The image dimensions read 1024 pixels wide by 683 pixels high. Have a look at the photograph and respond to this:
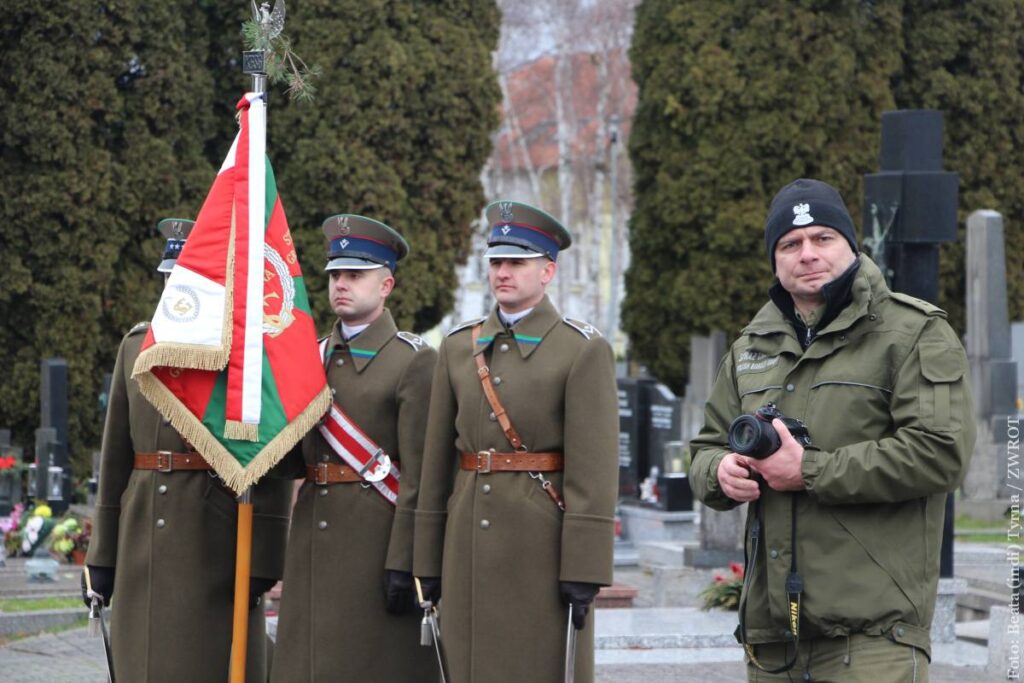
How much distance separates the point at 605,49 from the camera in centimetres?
3575

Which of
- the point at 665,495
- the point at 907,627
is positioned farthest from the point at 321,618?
the point at 665,495

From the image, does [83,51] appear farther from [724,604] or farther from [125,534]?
[125,534]

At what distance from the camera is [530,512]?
4934 millimetres

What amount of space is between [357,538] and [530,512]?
93cm

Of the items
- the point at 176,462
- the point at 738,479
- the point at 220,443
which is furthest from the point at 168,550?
the point at 738,479

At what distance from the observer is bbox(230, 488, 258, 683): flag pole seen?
559 cm

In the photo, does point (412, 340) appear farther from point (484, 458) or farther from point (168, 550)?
point (168, 550)

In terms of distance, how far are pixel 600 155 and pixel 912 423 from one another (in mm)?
30446

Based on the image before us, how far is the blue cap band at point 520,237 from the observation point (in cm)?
504

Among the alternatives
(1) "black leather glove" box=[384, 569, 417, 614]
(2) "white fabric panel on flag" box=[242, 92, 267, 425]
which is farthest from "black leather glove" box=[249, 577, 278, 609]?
(2) "white fabric panel on flag" box=[242, 92, 267, 425]

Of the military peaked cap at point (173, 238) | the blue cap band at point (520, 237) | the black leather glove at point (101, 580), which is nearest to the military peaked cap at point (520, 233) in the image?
the blue cap band at point (520, 237)

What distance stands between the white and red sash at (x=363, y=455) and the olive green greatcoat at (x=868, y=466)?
77.2 inches

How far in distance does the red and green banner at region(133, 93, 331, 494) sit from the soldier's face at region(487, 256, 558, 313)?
3.06ft

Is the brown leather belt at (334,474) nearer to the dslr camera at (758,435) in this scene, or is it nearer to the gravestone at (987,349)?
the dslr camera at (758,435)
